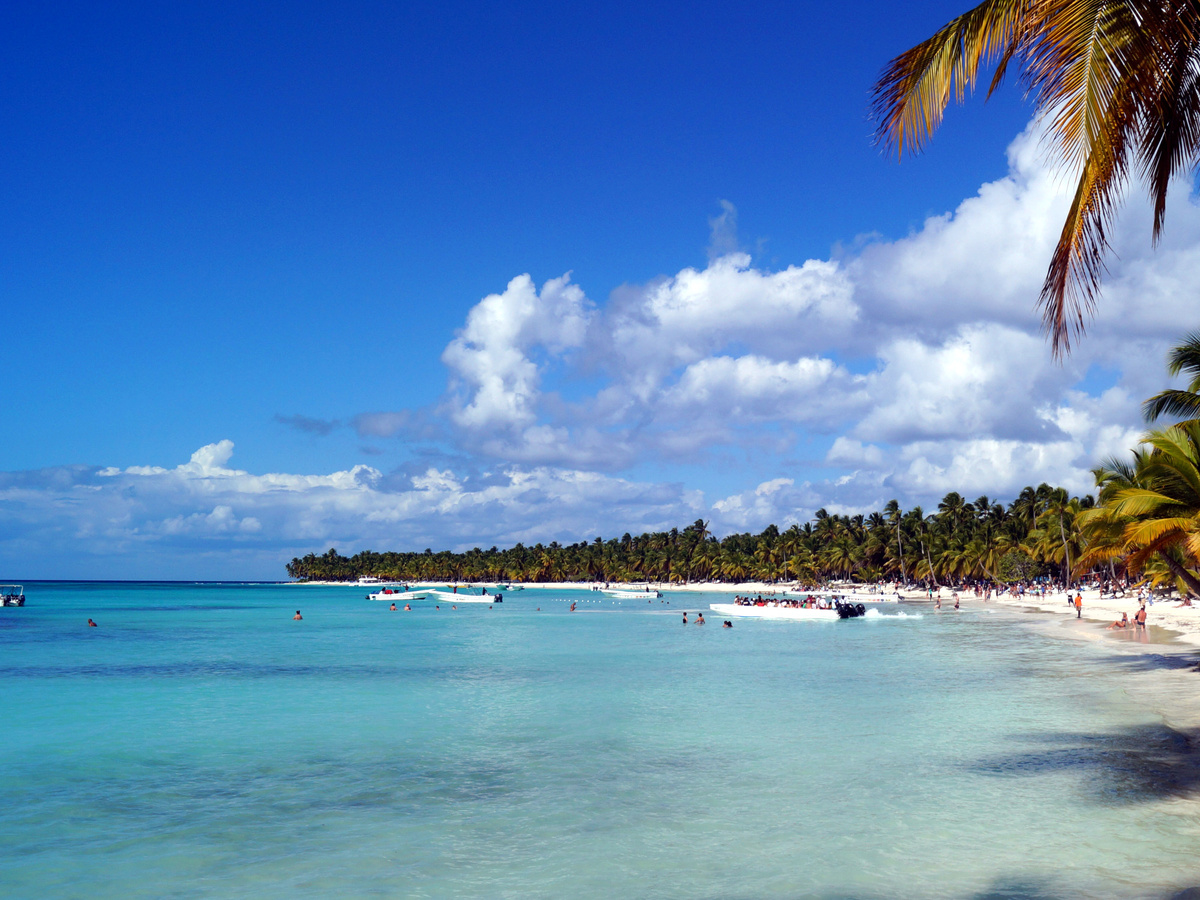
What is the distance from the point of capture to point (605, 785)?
15672 mm

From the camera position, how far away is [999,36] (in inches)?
267

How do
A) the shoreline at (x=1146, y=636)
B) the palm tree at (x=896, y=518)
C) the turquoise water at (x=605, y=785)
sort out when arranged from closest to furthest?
1. the turquoise water at (x=605, y=785)
2. the shoreline at (x=1146, y=636)
3. the palm tree at (x=896, y=518)

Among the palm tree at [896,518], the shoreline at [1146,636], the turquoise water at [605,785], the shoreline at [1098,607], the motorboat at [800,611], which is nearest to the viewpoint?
the turquoise water at [605,785]

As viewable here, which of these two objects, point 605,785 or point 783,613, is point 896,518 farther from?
point 605,785

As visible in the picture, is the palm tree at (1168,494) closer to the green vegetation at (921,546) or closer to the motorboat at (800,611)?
the motorboat at (800,611)

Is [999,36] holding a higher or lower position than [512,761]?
higher

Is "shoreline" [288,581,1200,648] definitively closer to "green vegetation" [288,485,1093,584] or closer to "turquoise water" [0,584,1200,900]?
"green vegetation" [288,485,1093,584]

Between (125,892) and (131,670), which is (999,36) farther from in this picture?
(131,670)

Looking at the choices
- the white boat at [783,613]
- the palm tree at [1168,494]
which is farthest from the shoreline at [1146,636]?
the white boat at [783,613]

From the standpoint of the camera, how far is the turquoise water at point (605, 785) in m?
11.0

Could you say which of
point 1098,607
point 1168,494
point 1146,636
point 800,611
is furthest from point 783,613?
point 1168,494

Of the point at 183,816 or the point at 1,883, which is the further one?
the point at 183,816

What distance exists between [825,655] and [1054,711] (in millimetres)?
18515

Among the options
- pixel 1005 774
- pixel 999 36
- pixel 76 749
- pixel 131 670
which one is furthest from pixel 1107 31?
pixel 131 670
